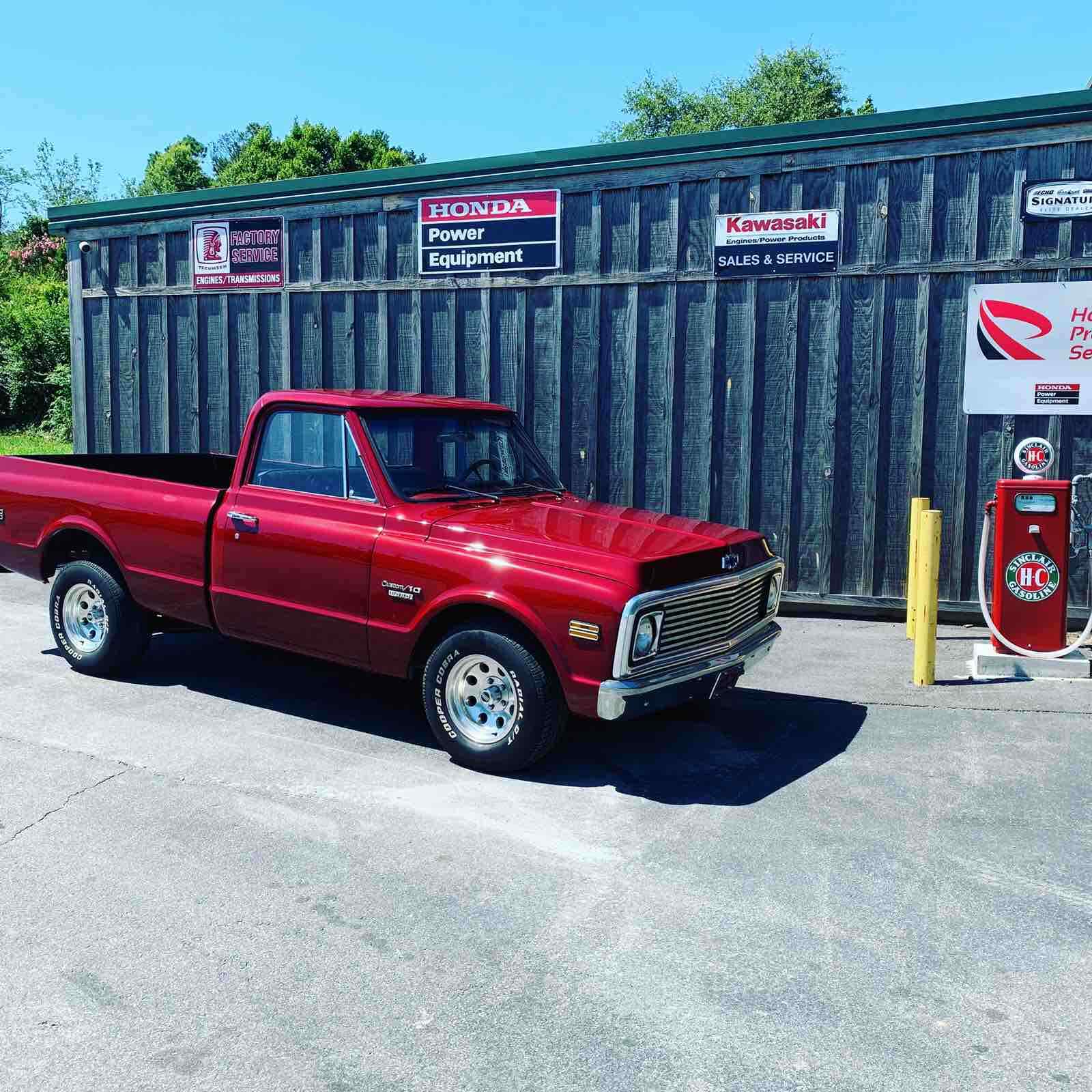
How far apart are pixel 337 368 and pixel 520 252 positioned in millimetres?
2342

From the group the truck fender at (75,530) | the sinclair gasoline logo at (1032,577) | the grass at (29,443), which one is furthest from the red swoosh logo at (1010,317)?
the grass at (29,443)

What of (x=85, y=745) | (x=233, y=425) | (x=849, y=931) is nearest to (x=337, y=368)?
(x=233, y=425)

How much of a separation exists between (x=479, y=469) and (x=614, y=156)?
4561 millimetres

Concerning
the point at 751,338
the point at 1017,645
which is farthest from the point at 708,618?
the point at 751,338

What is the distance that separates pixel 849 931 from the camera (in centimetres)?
392

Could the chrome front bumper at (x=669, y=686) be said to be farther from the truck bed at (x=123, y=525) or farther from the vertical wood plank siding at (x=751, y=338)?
the vertical wood plank siding at (x=751, y=338)

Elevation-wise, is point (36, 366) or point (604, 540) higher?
point (36, 366)

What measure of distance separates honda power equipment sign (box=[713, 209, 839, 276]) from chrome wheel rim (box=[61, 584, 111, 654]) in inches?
225

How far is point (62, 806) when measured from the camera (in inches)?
197

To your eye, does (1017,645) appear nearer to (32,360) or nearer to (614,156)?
(614,156)

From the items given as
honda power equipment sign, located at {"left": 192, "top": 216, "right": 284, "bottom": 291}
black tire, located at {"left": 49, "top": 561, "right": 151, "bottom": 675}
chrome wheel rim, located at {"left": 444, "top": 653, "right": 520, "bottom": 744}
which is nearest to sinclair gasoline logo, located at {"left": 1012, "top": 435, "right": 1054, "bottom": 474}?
chrome wheel rim, located at {"left": 444, "top": 653, "right": 520, "bottom": 744}

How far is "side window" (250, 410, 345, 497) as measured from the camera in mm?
6152

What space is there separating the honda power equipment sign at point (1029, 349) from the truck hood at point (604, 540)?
374cm

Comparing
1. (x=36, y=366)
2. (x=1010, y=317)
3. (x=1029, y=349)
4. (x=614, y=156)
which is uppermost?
(x=614, y=156)
